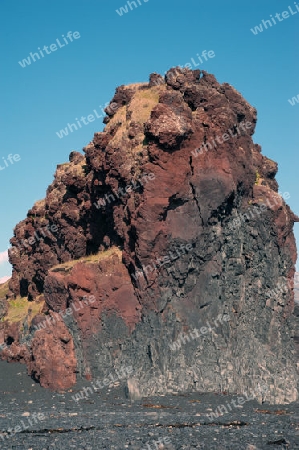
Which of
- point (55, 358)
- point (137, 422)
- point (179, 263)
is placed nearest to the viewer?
point (137, 422)

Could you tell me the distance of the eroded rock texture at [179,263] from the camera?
4106 cm

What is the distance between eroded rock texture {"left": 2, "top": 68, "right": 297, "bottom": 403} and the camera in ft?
135

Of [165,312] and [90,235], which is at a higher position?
[90,235]

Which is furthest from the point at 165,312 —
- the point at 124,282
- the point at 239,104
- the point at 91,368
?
the point at 239,104

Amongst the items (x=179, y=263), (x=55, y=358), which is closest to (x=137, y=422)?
(x=55, y=358)

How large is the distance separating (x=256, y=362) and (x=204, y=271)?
8494 mm

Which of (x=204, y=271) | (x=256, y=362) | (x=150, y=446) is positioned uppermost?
(x=204, y=271)

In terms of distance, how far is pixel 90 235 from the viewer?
51438 millimetres

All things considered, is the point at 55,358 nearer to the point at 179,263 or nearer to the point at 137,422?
the point at 179,263

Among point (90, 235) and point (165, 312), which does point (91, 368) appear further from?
point (90, 235)

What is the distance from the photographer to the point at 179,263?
1654 inches

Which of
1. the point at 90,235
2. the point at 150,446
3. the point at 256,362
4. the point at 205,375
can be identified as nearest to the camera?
the point at 150,446

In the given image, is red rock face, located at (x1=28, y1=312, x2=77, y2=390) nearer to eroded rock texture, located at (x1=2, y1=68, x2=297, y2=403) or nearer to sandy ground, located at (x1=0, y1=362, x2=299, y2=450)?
eroded rock texture, located at (x1=2, y1=68, x2=297, y2=403)

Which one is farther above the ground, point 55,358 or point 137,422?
point 55,358
